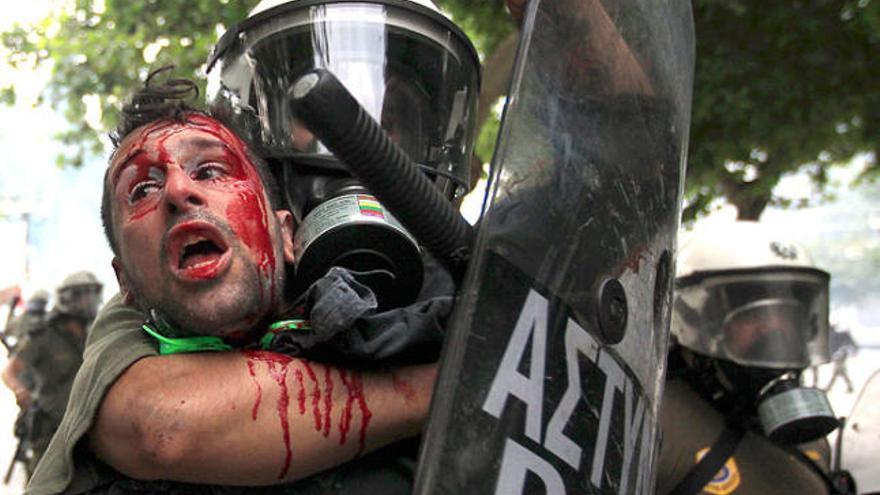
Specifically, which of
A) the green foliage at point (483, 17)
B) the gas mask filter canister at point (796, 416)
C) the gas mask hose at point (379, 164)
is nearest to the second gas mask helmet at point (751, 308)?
the gas mask filter canister at point (796, 416)

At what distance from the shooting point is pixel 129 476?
1.31 meters

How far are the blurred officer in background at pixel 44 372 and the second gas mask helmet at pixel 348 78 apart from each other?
6.53 metres

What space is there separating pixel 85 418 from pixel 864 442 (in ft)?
10.9

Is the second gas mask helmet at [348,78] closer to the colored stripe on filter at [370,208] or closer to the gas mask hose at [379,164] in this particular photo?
the colored stripe on filter at [370,208]

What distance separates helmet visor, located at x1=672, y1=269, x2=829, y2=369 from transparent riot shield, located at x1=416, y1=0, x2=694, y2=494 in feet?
9.44

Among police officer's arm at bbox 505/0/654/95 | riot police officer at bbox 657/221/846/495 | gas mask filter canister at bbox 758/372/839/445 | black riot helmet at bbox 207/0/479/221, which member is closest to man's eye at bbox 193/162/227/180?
black riot helmet at bbox 207/0/479/221

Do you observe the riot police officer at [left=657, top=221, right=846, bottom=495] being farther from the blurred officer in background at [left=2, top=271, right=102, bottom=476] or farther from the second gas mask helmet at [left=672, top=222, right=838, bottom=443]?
the blurred officer in background at [left=2, top=271, right=102, bottom=476]

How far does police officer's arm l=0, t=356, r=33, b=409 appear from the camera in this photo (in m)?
7.85

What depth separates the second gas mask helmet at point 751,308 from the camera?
3932 mm

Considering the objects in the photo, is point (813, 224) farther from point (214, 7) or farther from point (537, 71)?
point (537, 71)

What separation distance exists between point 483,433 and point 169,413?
0.51 m

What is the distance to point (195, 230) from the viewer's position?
1.39 meters

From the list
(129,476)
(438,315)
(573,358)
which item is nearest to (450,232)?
(573,358)

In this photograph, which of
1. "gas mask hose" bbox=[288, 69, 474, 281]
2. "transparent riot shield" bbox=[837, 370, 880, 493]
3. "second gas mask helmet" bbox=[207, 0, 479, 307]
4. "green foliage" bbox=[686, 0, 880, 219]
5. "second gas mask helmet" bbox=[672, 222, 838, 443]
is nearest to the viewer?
"gas mask hose" bbox=[288, 69, 474, 281]
